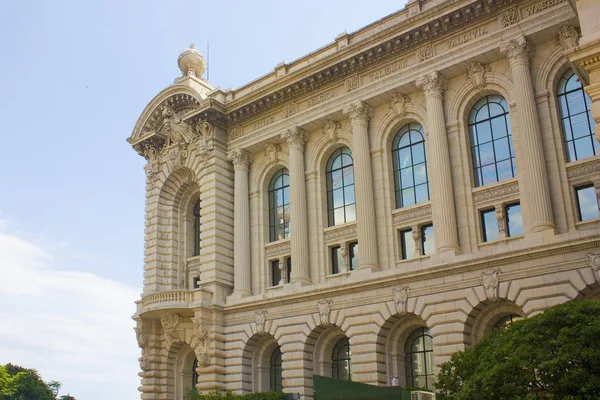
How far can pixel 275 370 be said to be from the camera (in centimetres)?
3844

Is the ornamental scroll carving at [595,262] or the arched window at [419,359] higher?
the ornamental scroll carving at [595,262]

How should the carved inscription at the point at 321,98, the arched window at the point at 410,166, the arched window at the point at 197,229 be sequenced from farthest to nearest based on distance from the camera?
the arched window at the point at 197,229
the carved inscription at the point at 321,98
the arched window at the point at 410,166

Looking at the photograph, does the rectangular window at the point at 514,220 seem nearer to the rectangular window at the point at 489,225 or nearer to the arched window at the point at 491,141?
the rectangular window at the point at 489,225

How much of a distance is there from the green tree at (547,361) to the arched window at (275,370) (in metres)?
18.2

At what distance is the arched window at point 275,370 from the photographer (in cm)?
3812

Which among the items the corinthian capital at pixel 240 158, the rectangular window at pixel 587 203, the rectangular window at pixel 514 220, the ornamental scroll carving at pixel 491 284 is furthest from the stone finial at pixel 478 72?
the corinthian capital at pixel 240 158

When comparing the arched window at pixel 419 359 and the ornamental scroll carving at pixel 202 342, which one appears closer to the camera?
the arched window at pixel 419 359

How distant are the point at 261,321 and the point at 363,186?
30.1 feet

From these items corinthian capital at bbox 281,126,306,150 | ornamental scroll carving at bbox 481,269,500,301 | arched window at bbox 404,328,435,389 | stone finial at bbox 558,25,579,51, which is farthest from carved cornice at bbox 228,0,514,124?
arched window at bbox 404,328,435,389

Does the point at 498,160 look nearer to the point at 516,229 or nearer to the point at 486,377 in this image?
the point at 516,229

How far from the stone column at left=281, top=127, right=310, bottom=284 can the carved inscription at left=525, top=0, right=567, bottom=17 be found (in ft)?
45.4

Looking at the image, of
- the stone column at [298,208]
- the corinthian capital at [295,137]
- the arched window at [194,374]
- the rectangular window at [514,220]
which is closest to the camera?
the rectangular window at [514,220]

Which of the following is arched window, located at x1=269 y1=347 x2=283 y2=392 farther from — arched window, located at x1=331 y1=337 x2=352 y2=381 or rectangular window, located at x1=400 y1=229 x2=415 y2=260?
rectangular window, located at x1=400 y1=229 x2=415 y2=260

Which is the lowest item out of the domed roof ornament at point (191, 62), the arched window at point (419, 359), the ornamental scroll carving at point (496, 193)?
the arched window at point (419, 359)
